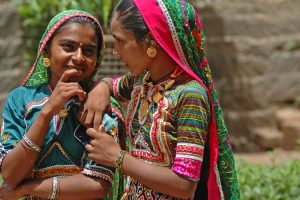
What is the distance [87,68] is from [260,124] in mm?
5405

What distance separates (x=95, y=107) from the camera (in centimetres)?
295

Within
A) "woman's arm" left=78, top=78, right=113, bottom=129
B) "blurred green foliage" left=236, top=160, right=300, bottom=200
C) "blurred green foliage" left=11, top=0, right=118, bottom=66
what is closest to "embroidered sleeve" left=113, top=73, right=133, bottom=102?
"woman's arm" left=78, top=78, right=113, bottom=129

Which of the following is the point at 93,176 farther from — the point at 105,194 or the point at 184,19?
the point at 184,19

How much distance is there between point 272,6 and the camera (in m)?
8.09

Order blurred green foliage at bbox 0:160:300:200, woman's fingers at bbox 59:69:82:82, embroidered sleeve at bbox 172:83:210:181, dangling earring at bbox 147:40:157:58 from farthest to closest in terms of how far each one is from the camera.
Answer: blurred green foliage at bbox 0:160:300:200, woman's fingers at bbox 59:69:82:82, dangling earring at bbox 147:40:157:58, embroidered sleeve at bbox 172:83:210:181

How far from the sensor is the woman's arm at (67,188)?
2.93 metres

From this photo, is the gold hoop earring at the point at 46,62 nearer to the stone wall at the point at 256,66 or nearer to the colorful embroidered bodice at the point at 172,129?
the colorful embroidered bodice at the point at 172,129

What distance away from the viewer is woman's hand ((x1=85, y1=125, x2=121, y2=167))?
2781mm

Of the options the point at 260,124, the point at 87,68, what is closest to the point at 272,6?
the point at 260,124

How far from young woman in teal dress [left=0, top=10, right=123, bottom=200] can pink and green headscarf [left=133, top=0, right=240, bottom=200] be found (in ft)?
1.28

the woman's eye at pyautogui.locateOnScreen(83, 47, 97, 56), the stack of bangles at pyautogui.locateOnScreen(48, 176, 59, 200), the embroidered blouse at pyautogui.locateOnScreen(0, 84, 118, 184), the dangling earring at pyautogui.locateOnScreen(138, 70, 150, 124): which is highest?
the woman's eye at pyautogui.locateOnScreen(83, 47, 97, 56)

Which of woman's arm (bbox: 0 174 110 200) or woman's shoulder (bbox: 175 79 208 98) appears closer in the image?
woman's shoulder (bbox: 175 79 208 98)

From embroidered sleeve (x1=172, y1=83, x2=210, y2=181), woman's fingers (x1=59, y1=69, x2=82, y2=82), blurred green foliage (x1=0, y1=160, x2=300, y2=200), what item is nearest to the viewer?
embroidered sleeve (x1=172, y1=83, x2=210, y2=181)

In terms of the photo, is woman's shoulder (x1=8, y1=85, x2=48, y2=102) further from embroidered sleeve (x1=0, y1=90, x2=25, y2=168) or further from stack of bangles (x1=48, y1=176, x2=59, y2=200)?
stack of bangles (x1=48, y1=176, x2=59, y2=200)
